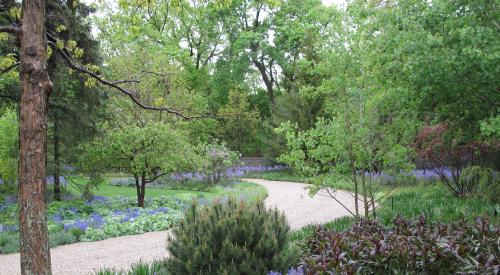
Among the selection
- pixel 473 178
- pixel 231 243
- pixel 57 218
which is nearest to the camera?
pixel 231 243

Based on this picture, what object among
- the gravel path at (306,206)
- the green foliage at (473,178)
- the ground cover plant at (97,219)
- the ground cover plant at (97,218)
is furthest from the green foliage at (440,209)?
the ground cover plant at (97,219)

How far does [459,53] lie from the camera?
22.7ft

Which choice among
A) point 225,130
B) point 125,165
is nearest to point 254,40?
point 225,130

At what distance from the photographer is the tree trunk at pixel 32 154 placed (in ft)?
12.3

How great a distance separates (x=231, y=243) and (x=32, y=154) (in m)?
1.89

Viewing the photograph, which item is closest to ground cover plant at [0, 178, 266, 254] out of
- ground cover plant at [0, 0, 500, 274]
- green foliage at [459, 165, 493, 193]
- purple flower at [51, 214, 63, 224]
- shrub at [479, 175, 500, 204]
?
purple flower at [51, 214, 63, 224]

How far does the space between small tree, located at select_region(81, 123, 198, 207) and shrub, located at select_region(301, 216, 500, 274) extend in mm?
8551

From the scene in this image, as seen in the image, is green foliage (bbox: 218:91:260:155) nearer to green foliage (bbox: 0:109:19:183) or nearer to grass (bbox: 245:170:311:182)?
grass (bbox: 245:170:311:182)

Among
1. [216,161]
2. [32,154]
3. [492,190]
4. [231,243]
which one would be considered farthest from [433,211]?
[216,161]

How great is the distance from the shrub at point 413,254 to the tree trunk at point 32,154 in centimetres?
228

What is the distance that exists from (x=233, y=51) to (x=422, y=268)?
94.4 feet

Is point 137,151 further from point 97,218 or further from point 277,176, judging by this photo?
point 277,176

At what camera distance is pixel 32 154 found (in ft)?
12.3

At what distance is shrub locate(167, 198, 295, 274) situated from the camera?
419cm
